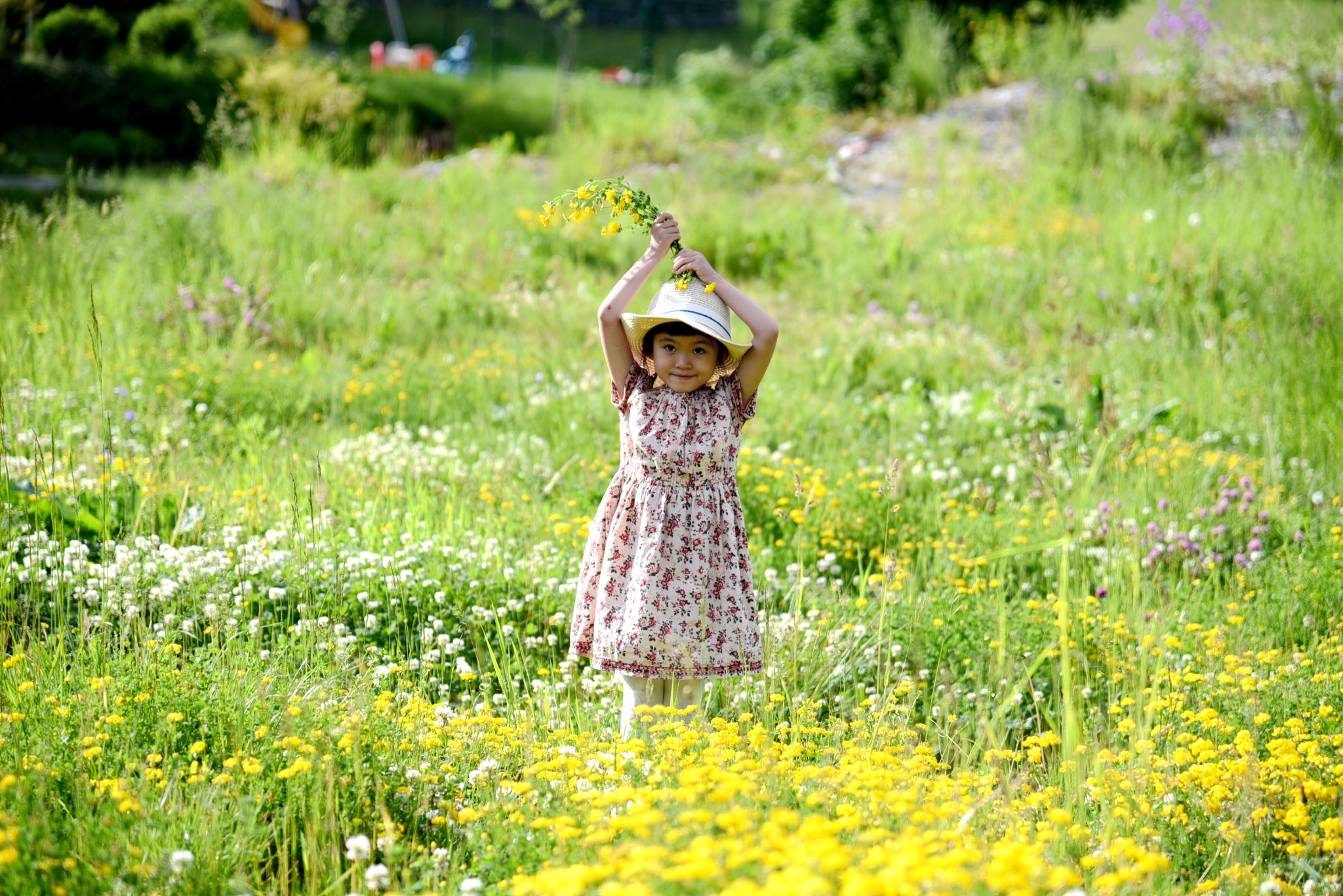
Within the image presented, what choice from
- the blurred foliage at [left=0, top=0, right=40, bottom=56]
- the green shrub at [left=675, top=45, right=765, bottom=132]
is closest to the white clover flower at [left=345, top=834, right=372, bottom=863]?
the green shrub at [left=675, top=45, right=765, bottom=132]

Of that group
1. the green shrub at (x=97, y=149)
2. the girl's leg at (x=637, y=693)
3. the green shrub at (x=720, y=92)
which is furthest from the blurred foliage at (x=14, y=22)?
the girl's leg at (x=637, y=693)

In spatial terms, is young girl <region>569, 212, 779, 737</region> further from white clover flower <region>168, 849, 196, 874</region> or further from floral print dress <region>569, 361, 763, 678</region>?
white clover flower <region>168, 849, 196, 874</region>

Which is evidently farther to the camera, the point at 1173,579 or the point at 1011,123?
the point at 1011,123

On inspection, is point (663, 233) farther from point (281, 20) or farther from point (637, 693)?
point (281, 20)

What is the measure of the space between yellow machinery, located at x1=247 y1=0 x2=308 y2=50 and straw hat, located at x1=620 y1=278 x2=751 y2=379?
18219 mm

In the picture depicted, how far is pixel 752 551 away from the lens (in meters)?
4.80

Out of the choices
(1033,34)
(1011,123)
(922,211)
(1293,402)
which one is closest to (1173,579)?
(1293,402)

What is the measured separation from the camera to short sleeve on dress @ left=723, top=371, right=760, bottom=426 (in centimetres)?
359

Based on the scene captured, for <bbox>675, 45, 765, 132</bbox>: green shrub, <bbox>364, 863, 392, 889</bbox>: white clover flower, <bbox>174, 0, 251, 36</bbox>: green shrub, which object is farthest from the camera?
<bbox>174, 0, 251, 36</bbox>: green shrub

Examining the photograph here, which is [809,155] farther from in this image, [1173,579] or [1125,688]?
[1125,688]

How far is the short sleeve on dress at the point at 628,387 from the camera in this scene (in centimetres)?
362

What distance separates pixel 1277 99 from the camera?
11.7 metres

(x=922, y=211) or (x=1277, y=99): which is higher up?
(x=1277, y=99)

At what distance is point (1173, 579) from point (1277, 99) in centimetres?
896
